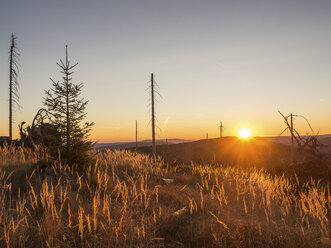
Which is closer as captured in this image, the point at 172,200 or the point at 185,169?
the point at 172,200

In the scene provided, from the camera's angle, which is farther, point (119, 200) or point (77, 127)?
point (77, 127)

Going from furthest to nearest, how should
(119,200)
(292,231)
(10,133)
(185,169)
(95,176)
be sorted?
1. (10,133)
2. (185,169)
3. (95,176)
4. (119,200)
5. (292,231)

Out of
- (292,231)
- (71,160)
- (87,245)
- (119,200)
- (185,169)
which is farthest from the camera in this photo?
(185,169)

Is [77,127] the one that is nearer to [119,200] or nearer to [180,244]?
[119,200]

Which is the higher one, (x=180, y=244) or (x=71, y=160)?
(x=71, y=160)

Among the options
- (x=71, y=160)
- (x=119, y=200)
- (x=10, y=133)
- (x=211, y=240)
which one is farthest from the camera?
(x=10, y=133)

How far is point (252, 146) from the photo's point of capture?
1553 inches

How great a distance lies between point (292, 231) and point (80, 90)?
262 inches

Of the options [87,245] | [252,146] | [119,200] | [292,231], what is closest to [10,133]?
[119,200]

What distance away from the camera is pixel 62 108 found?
7871 millimetres

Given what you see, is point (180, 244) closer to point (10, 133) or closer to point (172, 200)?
point (172, 200)

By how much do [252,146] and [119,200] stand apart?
1441 inches

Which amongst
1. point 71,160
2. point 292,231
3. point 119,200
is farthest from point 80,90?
point 292,231

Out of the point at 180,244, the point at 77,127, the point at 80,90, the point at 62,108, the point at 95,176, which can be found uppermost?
the point at 80,90
